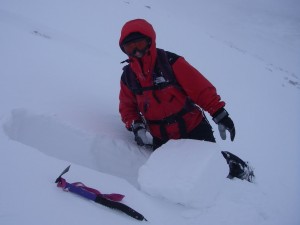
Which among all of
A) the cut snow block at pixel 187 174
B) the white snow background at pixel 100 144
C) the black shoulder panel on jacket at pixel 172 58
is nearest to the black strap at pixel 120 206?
the white snow background at pixel 100 144

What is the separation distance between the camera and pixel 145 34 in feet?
8.47

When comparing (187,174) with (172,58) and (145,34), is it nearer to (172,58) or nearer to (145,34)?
(172,58)

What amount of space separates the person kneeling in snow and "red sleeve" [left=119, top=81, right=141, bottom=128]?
0.06 meters

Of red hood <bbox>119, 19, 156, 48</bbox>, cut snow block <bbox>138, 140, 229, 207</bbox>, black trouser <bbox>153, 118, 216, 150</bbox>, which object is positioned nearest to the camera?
cut snow block <bbox>138, 140, 229, 207</bbox>

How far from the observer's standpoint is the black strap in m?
1.82

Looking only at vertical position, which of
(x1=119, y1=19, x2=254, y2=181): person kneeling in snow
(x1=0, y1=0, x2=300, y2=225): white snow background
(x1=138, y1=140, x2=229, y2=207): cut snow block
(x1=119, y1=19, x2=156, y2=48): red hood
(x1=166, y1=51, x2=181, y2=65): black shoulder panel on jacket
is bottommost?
(x1=0, y1=0, x2=300, y2=225): white snow background

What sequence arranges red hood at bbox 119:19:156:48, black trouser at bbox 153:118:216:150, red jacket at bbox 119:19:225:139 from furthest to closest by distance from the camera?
black trouser at bbox 153:118:216:150 < red jacket at bbox 119:19:225:139 < red hood at bbox 119:19:156:48

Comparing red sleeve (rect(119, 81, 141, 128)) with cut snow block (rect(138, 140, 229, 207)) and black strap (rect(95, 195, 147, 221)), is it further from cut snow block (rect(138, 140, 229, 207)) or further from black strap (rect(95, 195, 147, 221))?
black strap (rect(95, 195, 147, 221))

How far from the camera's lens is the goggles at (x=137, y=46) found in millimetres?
2607

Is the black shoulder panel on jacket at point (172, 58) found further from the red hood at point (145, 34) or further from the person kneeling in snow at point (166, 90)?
the red hood at point (145, 34)

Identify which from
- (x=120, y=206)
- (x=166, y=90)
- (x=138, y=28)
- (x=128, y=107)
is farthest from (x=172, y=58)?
(x=120, y=206)

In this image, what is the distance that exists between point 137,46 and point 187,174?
1186 millimetres

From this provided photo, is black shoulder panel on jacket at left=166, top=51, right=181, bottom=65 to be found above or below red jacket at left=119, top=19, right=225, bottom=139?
above

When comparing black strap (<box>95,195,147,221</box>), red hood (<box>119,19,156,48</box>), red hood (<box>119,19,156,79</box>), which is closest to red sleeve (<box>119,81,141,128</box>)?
red hood (<box>119,19,156,79</box>)
